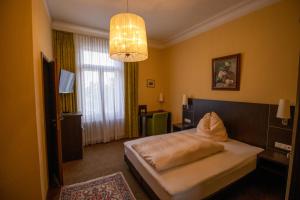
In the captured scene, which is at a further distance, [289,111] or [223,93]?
[223,93]

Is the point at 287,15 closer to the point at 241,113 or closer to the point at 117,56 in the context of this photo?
the point at 241,113

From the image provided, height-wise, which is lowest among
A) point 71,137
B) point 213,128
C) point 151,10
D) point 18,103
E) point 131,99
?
point 71,137

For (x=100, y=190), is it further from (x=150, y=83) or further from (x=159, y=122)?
(x=150, y=83)

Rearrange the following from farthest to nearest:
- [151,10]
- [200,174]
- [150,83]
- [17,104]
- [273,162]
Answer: [150,83] → [151,10] → [273,162] → [200,174] → [17,104]

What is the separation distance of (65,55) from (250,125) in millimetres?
4142

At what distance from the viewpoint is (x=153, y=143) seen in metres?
2.45

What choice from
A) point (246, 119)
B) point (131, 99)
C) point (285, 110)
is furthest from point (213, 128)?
point (131, 99)

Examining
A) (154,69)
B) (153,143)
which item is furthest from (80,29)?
(153,143)

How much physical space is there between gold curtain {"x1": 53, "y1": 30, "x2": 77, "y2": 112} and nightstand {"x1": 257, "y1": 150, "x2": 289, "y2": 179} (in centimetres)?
383

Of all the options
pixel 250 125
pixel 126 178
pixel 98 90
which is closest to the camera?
pixel 126 178

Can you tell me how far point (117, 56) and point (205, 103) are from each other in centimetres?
229

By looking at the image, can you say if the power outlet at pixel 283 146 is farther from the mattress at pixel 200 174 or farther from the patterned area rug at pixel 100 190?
the patterned area rug at pixel 100 190

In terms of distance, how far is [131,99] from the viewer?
4.29 meters

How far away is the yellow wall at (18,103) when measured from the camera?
1.52 meters
